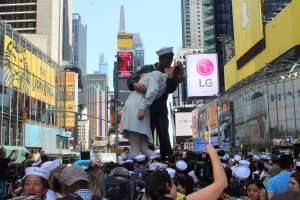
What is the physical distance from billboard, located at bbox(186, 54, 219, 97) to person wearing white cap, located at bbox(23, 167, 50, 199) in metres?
73.7

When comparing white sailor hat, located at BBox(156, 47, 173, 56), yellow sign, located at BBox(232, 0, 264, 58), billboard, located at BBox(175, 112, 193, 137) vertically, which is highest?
yellow sign, located at BBox(232, 0, 264, 58)

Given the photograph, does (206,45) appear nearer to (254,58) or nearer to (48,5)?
(48,5)

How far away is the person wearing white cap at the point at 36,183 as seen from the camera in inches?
169

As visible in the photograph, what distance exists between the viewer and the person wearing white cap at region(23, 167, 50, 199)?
4.30 m

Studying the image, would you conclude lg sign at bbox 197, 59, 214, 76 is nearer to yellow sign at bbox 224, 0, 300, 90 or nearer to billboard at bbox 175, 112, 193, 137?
yellow sign at bbox 224, 0, 300, 90

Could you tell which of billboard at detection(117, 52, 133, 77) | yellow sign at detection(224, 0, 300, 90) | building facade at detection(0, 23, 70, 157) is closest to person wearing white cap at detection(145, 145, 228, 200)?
building facade at detection(0, 23, 70, 157)

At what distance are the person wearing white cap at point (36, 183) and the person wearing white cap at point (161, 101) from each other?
4.81m

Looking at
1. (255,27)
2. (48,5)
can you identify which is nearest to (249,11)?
(255,27)

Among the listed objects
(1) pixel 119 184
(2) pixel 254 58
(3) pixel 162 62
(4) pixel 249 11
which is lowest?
(1) pixel 119 184

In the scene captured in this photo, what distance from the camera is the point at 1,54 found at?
51.4m

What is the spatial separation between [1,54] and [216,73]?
38.3 metres

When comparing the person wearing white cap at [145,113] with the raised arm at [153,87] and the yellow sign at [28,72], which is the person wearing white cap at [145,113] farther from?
the yellow sign at [28,72]

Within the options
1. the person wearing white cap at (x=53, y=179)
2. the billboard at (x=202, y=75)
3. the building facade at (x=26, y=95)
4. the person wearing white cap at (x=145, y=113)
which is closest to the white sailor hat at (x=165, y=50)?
the person wearing white cap at (x=145, y=113)

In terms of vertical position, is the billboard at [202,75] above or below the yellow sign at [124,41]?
below
